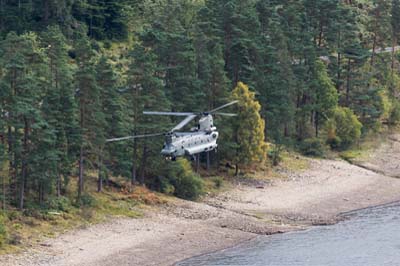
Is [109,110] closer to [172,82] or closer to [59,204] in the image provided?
[59,204]

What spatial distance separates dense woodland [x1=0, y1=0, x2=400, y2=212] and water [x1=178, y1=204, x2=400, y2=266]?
1064 centimetres

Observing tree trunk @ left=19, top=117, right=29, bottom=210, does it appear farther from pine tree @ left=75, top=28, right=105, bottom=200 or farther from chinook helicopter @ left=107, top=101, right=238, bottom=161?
chinook helicopter @ left=107, top=101, right=238, bottom=161

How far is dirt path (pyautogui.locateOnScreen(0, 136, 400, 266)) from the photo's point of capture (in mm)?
65125

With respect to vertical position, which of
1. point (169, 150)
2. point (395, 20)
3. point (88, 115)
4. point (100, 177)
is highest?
point (395, 20)

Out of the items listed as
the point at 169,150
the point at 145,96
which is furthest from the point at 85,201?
the point at 169,150

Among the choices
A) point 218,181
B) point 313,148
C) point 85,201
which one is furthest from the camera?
point 313,148

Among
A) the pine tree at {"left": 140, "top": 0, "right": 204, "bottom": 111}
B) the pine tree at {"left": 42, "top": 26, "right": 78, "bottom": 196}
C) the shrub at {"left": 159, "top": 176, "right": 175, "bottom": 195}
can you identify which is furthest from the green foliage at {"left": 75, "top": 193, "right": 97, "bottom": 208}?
the pine tree at {"left": 140, "top": 0, "right": 204, "bottom": 111}

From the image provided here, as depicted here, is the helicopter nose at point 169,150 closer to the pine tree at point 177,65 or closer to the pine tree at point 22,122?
the pine tree at point 22,122

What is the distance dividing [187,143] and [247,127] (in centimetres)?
2112

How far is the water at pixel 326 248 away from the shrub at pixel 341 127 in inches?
923

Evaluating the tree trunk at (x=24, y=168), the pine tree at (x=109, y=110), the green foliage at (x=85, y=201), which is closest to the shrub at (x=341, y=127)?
the pine tree at (x=109, y=110)

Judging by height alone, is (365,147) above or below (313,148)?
below

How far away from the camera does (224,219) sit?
75.9m

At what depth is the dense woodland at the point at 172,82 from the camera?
2717 inches
